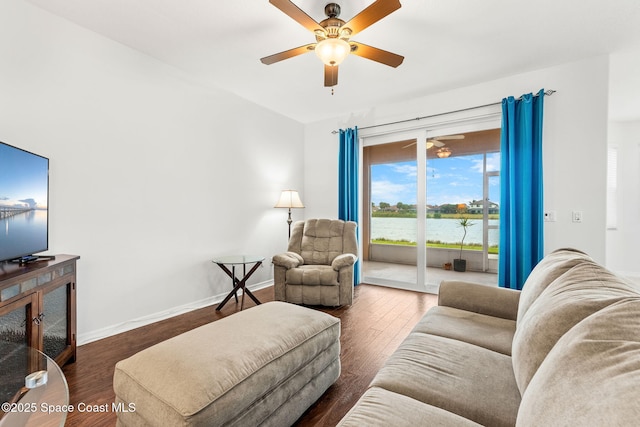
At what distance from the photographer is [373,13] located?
1.82m

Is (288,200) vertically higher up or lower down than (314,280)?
higher up

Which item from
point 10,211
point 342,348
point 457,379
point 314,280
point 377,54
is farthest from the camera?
point 314,280

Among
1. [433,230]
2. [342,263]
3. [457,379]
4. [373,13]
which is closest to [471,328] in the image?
[457,379]

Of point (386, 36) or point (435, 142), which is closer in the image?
point (386, 36)

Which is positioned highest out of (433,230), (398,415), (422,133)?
(422,133)

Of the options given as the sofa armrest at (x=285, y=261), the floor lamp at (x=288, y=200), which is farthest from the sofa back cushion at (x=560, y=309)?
the floor lamp at (x=288, y=200)

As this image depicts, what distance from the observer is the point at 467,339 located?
150 centimetres

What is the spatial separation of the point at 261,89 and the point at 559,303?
141 inches

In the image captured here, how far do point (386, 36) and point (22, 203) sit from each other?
2.99 metres

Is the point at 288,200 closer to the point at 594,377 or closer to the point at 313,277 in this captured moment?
the point at 313,277

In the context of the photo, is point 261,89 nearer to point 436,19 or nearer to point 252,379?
point 436,19

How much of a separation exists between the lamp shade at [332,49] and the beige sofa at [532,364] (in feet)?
6.17

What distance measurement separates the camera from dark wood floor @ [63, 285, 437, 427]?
1656 millimetres

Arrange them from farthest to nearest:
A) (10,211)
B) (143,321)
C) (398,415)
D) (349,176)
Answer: (349,176), (143,321), (10,211), (398,415)
